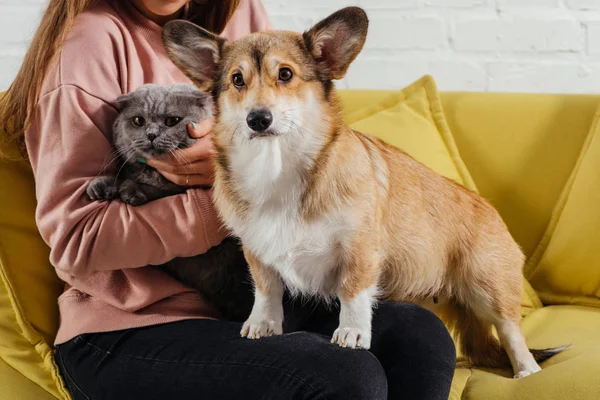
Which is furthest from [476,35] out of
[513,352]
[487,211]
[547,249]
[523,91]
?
[513,352]

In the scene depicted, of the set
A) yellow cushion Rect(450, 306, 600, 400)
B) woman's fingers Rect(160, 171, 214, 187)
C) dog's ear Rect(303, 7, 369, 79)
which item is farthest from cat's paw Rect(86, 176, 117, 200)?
yellow cushion Rect(450, 306, 600, 400)

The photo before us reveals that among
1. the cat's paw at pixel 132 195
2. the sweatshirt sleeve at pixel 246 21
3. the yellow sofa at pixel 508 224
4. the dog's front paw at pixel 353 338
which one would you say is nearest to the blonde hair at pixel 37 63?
the yellow sofa at pixel 508 224

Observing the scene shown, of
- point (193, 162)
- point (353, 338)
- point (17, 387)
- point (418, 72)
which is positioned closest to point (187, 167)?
point (193, 162)

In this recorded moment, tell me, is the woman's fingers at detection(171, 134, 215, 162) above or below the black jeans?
above

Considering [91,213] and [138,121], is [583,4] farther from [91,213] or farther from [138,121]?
[91,213]

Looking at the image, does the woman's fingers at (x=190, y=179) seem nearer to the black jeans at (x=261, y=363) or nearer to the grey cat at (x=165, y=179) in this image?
the grey cat at (x=165, y=179)

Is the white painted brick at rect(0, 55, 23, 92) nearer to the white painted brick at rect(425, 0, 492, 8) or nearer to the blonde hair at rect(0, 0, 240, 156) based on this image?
the blonde hair at rect(0, 0, 240, 156)

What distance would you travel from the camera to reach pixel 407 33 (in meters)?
2.51

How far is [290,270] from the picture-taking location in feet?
4.62

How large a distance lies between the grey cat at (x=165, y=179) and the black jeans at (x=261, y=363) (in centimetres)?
12

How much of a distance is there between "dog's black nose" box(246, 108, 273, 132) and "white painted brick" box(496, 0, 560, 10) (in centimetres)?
151

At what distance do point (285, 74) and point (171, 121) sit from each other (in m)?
0.31

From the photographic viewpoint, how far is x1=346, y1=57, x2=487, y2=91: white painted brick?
99.3 inches

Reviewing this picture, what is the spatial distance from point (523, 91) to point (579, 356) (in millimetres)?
1159
